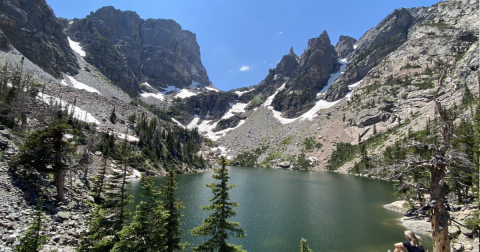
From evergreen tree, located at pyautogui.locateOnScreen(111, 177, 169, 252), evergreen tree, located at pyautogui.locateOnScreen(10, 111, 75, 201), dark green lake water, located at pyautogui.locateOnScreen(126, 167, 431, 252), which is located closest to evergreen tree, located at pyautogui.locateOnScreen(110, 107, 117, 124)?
dark green lake water, located at pyautogui.locateOnScreen(126, 167, 431, 252)

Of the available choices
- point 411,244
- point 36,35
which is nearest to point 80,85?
point 36,35

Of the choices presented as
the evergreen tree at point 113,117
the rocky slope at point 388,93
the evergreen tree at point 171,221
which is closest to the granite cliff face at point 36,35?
the evergreen tree at point 113,117

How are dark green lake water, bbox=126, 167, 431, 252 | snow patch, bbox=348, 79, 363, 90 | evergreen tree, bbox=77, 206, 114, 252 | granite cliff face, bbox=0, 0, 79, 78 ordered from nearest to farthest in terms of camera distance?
evergreen tree, bbox=77, 206, 114, 252 → dark green lake water, bbox=126, 167, 431, 252 → granite cliff face, bbox=0, 0, 79, 78 → snow patch, bbox=348, 79, 363, 90

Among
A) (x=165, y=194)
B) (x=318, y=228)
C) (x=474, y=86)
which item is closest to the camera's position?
(x=165, y=194)

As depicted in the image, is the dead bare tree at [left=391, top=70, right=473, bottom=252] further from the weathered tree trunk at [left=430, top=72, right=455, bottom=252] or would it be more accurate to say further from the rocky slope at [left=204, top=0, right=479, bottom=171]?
the rocky slope at [left=204, top=0, right=479, bottom=171]

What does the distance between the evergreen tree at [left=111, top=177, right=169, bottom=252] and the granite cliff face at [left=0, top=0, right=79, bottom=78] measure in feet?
420

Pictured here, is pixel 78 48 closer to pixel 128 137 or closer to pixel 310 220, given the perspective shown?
pixel 128 137

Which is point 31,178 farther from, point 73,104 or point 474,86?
point 474,86

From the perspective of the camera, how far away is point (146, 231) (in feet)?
51.4

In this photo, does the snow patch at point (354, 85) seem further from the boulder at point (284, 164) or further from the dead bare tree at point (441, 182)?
the dead bare tree at point (441, 182)

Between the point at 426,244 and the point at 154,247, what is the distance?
92.9 feet

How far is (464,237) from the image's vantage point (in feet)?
70.6

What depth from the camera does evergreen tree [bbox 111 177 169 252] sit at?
14.8m

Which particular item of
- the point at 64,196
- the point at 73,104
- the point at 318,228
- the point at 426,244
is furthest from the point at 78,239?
the point at 73,104
